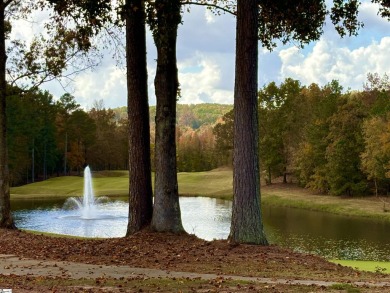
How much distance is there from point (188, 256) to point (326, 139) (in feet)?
136

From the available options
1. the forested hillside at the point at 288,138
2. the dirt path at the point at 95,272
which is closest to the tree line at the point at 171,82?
the dirt path at the point at 95,272

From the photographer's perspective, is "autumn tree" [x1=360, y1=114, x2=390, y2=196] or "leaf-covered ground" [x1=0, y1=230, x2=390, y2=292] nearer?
"leaf-covered ground" [x1=0, y1=230, x2=390, y2=292]

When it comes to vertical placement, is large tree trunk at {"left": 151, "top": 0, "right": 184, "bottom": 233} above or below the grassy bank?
above

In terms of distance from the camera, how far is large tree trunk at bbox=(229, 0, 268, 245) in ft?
38.0

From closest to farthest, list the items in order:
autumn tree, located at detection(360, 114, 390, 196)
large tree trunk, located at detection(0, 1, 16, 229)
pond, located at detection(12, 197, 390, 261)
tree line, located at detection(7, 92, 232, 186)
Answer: large tree trunk, located at detection(0, 1, 16, 229) → pond, located at detection(12, 197, 390, 261) → autumn tree, located at detection(360, 114, 390, 196) → tree line, located at detection(7, 92, 232, 186)

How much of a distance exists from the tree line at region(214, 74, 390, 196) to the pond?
772 cm

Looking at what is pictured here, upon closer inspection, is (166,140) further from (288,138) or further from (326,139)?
(288,138)

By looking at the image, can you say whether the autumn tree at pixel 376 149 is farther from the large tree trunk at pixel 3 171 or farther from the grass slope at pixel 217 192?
the large tree trunk at pixel 3 171

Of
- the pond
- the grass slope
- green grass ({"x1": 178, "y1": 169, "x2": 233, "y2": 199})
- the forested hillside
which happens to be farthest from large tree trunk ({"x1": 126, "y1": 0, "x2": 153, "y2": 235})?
green grass ({"x1": 178, "y1": 169, "x2": 233, "y2": 199})

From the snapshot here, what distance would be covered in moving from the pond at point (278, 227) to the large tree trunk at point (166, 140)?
10.8 meters

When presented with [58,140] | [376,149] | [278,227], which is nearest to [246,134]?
[278,227]

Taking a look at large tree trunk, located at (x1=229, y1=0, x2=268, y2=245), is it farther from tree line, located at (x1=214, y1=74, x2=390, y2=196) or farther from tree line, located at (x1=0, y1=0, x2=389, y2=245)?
tree line, located at (x1=214, y1=74, x2=390, y2=196)

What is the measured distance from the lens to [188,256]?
10.5 metres

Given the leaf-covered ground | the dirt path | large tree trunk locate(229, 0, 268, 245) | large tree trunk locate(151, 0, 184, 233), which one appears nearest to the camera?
the dirt path
